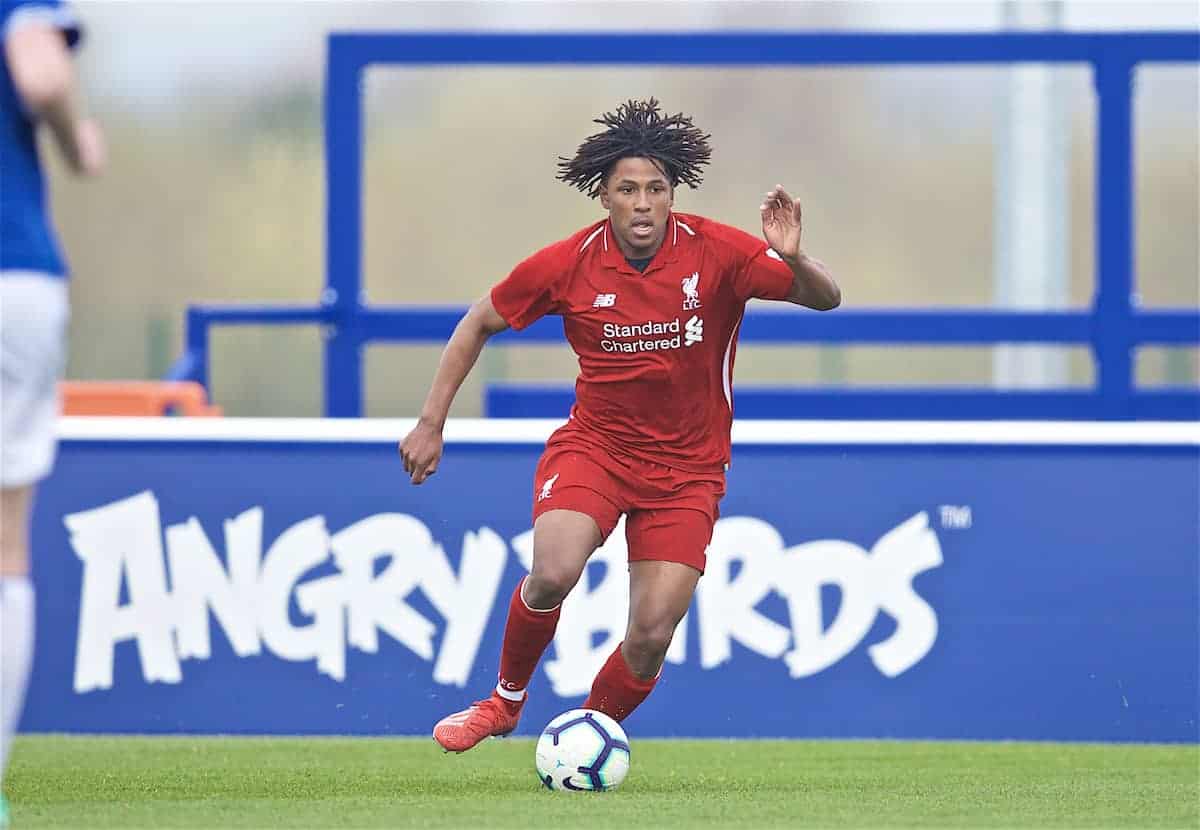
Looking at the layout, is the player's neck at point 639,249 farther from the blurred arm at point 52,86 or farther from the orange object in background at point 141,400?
the orange object in background at point 141,400

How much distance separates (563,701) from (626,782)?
149cm

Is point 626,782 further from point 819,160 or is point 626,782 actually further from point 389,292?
point 389,292

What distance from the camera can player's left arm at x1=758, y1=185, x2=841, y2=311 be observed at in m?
5.67

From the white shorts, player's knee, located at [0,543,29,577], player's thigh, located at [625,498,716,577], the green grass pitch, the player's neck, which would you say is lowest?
the green grass pitch

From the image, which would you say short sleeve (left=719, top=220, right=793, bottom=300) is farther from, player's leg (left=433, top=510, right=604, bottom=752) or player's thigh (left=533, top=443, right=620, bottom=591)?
player's leg (left=433, top=510, right=604, bottom=752)

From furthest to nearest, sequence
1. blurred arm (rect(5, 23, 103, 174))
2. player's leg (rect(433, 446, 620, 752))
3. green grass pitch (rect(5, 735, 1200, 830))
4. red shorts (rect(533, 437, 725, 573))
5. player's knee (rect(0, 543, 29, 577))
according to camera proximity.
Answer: red shorts (rect(533, 437, 725, 573)) → player's leg (rect(433, 446, 620, 752)) → green grass pitch (rect(5, 735, 1200, 830)) → player's knee (rect(0, 543, 29, 577)) → blurred arm (rect(5, 23, 103, 174))

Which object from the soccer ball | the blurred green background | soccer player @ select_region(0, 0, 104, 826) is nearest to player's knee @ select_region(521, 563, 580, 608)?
the soccer ball

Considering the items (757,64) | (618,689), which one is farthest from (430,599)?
(757,64)

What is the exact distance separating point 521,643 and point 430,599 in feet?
5.33

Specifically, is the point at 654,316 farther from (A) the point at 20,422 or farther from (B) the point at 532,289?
(A) the point at 20,422

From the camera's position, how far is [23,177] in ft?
14.1

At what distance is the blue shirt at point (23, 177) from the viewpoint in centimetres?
417

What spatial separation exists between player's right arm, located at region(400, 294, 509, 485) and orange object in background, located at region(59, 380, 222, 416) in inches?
156

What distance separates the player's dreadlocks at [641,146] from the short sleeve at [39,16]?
2.04m
